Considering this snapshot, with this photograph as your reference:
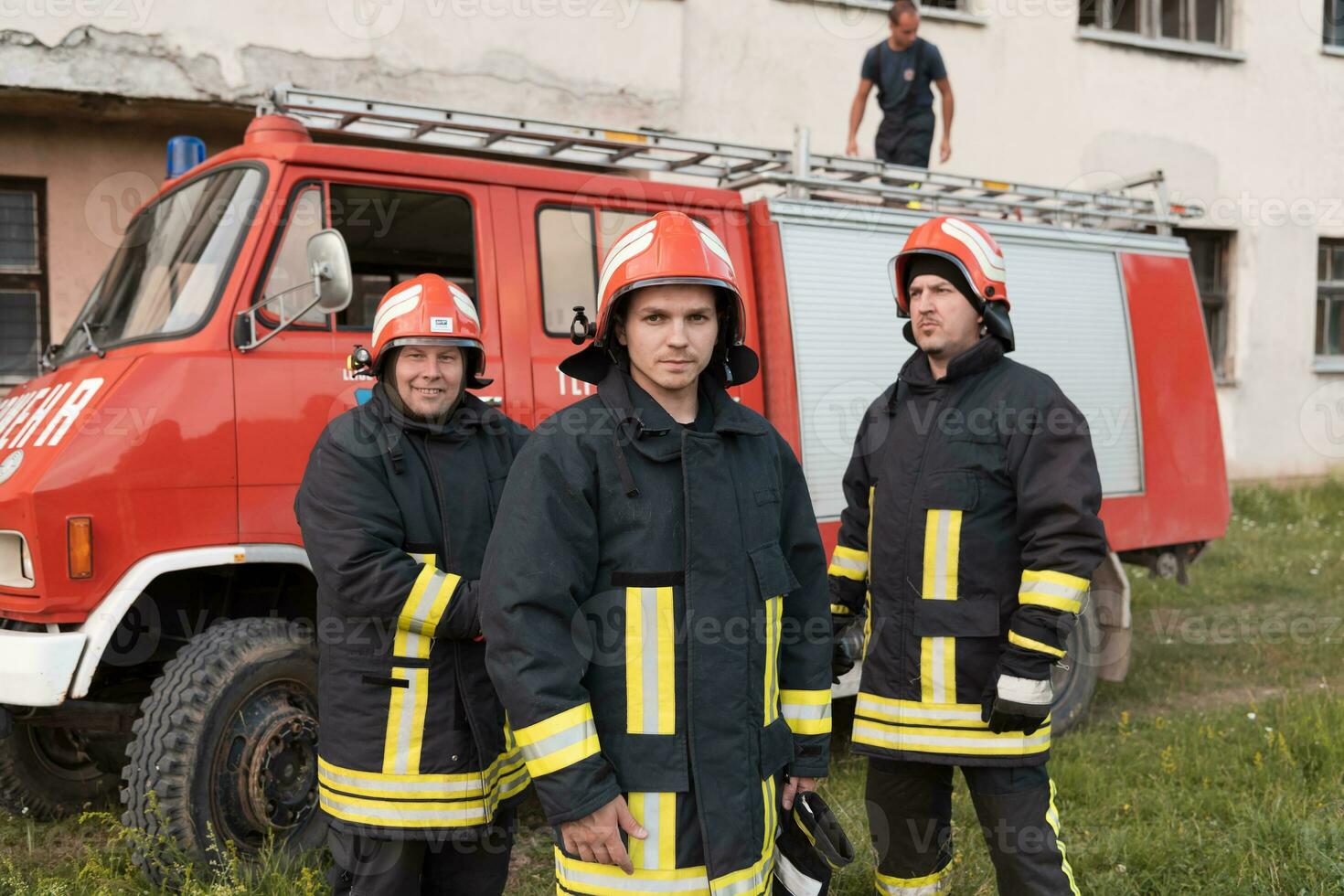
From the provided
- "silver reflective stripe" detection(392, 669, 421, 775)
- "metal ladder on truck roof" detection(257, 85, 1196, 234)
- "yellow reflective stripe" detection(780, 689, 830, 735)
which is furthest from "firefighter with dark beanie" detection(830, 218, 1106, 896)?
"metal ladder on truck roof" detection(257, 85, 1196, 234)

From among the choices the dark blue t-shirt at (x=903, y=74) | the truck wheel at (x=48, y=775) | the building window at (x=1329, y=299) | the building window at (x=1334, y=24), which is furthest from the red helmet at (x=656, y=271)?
the building window at (x=1334, y=24)

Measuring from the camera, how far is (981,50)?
37.5 feet

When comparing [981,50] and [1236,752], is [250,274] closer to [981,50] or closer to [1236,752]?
[1236,752]

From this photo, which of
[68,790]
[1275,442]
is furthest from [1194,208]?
[1275,442]

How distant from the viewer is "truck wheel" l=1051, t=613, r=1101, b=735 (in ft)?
17.5

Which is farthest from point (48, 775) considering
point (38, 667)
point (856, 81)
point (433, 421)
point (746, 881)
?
point (856, 81)

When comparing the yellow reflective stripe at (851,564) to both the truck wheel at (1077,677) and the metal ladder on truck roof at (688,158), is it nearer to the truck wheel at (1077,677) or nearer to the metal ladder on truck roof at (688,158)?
the metal ladder on truck roof at (688,158)

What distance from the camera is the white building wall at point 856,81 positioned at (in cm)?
770

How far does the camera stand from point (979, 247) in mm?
2975

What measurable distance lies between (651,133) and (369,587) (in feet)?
9.16

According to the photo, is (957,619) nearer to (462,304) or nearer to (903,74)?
(462,304)

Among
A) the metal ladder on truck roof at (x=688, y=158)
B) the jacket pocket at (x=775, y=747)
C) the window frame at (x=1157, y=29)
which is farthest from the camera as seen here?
the window frame at (x=1157, y=29)

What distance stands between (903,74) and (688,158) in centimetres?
291

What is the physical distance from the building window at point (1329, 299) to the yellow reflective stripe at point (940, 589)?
43.3 feet
